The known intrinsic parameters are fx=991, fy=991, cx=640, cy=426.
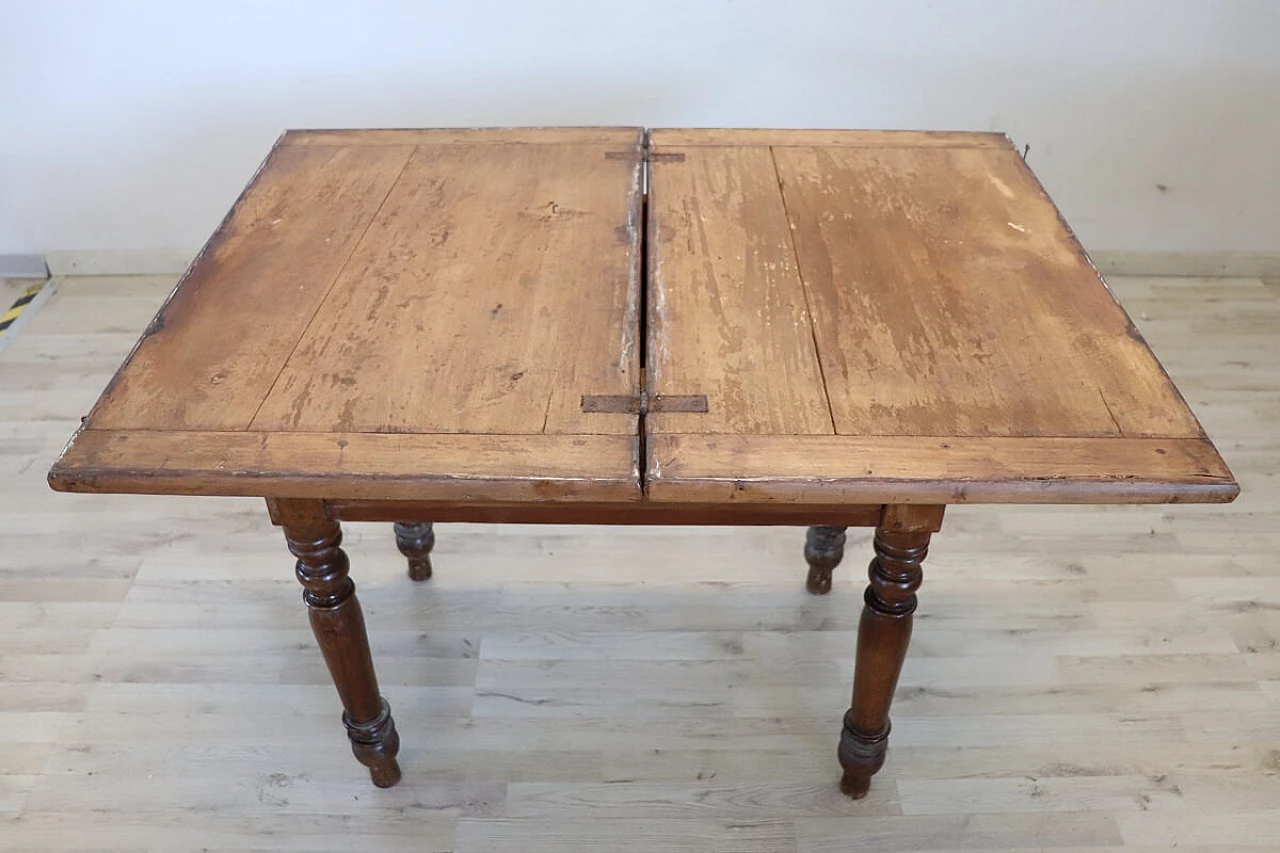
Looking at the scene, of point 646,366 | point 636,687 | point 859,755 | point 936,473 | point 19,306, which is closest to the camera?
point 936,473

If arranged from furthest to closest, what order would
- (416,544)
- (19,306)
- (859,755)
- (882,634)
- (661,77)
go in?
(19,306) → (661,77) → (416,544) → (859,755) → (882,634)

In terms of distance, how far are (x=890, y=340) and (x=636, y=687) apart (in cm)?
81

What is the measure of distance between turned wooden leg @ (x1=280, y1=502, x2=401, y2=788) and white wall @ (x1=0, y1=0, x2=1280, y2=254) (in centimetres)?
163

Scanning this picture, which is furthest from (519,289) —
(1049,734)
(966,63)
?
(966,63)

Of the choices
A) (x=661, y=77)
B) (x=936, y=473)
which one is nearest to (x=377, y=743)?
(x=936, y=473)

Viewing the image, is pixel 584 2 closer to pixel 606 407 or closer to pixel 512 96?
pixel 512 96

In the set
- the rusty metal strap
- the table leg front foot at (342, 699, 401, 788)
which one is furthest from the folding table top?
the table leg front foot at (342, 699, 401, 788)

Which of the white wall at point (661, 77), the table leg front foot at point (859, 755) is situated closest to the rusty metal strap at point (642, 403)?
the table leg front foot at point (859, 755)

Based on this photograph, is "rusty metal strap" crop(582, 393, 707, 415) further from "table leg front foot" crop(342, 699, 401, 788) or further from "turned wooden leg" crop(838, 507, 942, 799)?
"table leg front foot" crop(342, 699, 401, 788)

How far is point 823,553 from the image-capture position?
1.79 m

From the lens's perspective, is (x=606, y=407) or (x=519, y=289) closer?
(x=606, y=407)

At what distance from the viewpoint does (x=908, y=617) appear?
1.26m

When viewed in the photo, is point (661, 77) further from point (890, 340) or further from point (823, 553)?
point (890, 340)

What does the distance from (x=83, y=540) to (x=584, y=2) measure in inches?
64.7
